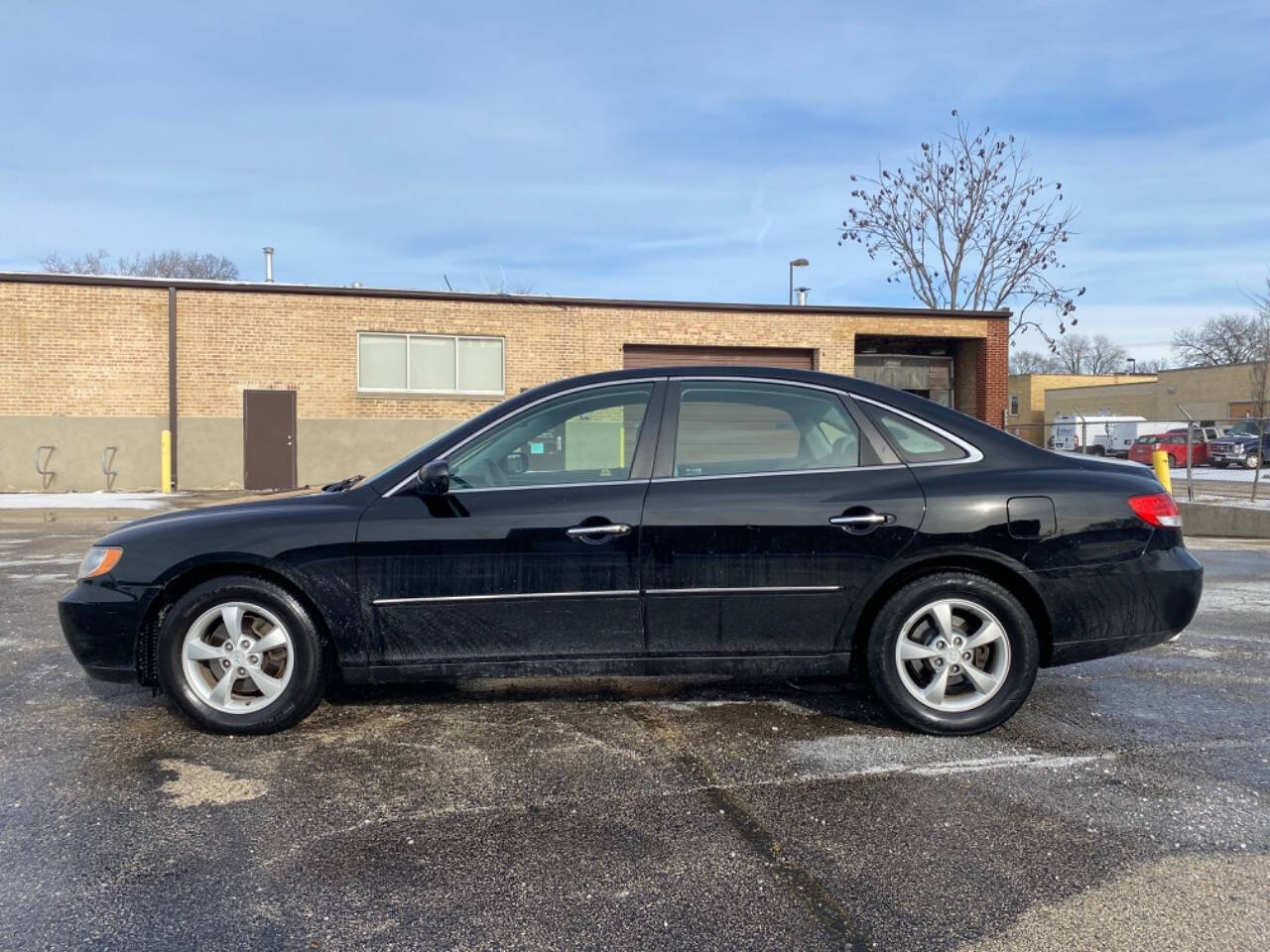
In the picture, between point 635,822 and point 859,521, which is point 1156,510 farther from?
point 635,822

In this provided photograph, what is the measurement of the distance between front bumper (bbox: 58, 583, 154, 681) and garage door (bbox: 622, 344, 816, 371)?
1777cm

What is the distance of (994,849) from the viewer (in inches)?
120

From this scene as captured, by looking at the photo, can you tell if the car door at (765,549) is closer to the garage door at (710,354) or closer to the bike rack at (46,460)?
the garage door at (710,354)

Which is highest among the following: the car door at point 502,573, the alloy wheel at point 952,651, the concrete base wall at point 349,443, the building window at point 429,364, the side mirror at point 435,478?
the building window at point 429,364

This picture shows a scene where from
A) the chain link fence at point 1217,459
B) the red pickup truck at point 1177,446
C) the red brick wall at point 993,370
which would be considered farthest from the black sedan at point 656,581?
the red brick wall at point 993,370

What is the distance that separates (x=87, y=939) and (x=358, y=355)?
748 inches

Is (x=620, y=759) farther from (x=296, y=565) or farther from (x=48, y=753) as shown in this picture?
(x=48, y=753)

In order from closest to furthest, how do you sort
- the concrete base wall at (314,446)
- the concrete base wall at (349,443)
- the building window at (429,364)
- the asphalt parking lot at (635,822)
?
the asphalt parking lot at (635,822)
the concrete base wall at (314,446)
the concrete base wall at (349,443)
the building window at (429,364)

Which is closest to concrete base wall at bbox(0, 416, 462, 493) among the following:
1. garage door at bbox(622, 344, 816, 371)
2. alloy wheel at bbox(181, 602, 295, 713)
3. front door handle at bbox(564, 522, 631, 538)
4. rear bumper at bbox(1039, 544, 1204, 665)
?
garage door at bbox(622, 344, 816, 371)

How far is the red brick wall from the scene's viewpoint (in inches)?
931

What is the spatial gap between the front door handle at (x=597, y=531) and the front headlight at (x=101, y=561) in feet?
6.55

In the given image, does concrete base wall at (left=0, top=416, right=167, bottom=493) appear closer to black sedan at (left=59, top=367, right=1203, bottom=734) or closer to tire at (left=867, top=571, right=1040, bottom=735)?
black sedan at (left=59, top=367, right=1203, bottom=734)

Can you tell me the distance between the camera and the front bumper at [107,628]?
407 centimetres

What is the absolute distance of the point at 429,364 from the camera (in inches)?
825
